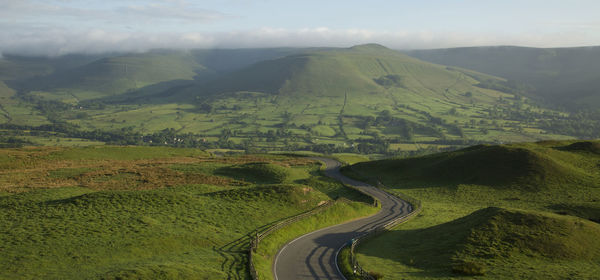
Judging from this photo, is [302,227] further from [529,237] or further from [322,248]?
[529,237]

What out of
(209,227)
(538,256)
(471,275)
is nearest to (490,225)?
(538,256)

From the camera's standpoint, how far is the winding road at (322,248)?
144 ft

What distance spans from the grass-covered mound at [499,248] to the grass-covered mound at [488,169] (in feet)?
142

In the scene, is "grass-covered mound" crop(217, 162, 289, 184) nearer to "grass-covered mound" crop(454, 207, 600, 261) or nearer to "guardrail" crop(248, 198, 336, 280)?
"guardrail" crop(248, 198, 336, 280)

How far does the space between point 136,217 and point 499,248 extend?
47874 millimetres

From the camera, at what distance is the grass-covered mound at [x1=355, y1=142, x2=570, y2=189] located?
311ft

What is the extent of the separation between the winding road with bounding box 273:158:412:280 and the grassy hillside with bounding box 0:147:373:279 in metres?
4.12

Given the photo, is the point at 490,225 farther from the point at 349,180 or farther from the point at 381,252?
the point at 349,180

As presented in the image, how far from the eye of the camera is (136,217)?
188 ft

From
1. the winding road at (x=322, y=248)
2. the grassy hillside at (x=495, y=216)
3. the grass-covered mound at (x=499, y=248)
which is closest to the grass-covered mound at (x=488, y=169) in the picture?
the grassy hillside at (x=495, y=216)

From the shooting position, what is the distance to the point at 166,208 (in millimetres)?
63562

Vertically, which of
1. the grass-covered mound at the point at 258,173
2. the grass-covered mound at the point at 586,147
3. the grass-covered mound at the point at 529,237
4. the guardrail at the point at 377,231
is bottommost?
the grass-covered mound at the point at 258,173

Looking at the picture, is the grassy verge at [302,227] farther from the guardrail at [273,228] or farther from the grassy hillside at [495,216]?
the grassy hillside at [495,216]

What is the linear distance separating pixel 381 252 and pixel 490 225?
14632 mm
